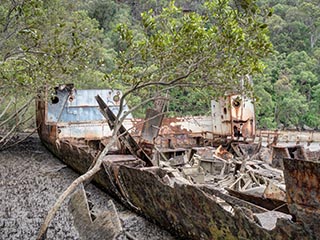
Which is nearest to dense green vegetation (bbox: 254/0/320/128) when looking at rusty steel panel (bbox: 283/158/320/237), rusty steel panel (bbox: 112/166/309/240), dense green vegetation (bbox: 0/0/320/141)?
dense green vegetation (bbox: 0/0/320/141)

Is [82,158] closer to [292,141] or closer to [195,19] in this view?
[195,19]

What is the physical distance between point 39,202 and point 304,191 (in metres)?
5.25

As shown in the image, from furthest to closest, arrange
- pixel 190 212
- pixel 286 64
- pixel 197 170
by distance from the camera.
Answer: pixel 286 64 → pixel 197 170 → pixel 190 212

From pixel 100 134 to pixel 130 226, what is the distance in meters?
8.97

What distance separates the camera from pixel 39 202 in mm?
7082

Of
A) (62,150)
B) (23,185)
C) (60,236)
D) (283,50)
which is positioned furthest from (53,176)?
(283,50)

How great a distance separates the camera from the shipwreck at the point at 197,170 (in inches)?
130

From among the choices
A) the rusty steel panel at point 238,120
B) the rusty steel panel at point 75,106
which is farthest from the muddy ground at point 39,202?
the rusty steel panel at point 238,120

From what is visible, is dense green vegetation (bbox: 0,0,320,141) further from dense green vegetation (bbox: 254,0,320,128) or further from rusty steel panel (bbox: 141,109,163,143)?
dense green vegetation (bbox: 254,0,320,128)

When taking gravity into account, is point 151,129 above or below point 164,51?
below

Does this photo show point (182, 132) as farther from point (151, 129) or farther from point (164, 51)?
point (164, 51)

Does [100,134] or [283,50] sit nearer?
[100,134]

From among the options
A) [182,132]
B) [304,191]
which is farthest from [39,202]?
[182,132]

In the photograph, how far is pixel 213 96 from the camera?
6043 millimetres
